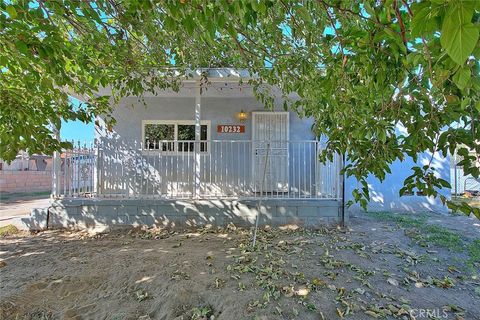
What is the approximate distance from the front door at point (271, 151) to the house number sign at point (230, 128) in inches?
13.4

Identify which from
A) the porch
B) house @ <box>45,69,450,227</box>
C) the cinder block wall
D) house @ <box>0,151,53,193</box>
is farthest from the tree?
the cinder block wall

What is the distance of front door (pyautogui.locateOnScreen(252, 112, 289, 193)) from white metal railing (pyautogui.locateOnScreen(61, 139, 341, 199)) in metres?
0.03

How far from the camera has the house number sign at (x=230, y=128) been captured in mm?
9000

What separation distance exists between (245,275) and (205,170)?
13.5 feet

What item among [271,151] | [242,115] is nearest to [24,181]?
[242,115]

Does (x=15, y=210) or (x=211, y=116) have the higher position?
(x=211, y=116)

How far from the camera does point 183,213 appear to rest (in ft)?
23.0

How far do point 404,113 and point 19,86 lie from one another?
391cm

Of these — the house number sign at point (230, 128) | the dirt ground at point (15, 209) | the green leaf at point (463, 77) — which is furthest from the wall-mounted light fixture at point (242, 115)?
the green leaf at point (463, 77)

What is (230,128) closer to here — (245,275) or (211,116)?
(211,116)

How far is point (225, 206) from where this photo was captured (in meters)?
7.04

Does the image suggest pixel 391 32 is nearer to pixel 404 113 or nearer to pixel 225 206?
pixel 404 113

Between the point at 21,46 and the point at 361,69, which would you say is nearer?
the point at 361,69

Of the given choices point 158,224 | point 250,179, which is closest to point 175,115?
point 250,179
